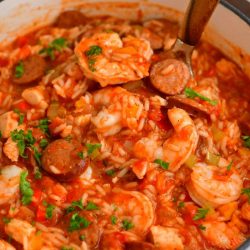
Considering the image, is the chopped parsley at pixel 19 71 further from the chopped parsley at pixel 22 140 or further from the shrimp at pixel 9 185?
the shrimp at pixel 9 185

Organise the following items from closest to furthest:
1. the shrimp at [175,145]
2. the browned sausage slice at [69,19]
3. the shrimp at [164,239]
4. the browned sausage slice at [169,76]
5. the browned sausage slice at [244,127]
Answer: the shrimp at [164,239], the shrimp at [175,145], the browned sausage slice at [169,76], the browned sausage slice at [244,127], the browned sausage slice at [69,19]

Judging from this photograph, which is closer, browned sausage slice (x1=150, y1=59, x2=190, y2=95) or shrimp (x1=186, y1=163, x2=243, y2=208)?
shrimp (x1=186, y1=163, x2=243, y2=208)

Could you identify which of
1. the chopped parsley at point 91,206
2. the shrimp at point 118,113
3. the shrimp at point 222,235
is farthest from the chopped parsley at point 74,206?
the shrimp at point 222,235

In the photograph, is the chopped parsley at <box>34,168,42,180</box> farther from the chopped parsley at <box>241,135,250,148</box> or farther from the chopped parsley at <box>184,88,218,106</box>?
the chopped parsley at <box>241,135,250,148</box>


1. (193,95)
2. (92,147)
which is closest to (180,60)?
(193,95)

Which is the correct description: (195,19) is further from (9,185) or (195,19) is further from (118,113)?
(9,185)

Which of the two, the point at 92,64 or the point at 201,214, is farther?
the point at 92,64

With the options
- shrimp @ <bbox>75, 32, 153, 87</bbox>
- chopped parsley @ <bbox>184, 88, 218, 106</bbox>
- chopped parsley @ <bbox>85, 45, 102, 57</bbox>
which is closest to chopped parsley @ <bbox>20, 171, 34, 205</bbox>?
shrimp @ <bbox>75, 32, 153, 87</bbox>
